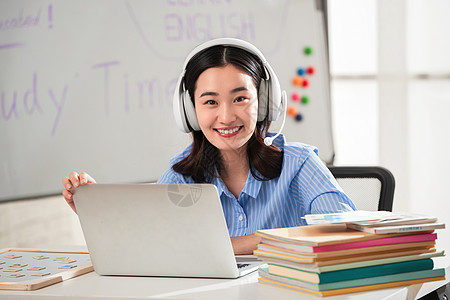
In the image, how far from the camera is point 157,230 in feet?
3.60

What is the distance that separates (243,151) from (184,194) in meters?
0.53

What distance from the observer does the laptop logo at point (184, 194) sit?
1.06 meters

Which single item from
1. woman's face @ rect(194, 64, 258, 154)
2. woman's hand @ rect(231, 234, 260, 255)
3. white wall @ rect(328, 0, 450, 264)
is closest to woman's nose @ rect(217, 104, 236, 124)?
woman's face @ rect(194, 64, 258, 154)

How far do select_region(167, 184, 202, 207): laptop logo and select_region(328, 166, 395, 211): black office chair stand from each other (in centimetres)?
81

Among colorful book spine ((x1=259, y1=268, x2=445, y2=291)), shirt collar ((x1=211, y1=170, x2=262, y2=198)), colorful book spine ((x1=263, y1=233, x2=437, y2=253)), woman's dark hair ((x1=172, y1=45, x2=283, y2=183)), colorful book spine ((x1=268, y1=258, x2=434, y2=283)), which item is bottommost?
colorful book spine ((x1=259, y1=268, x2=445, y2=291))

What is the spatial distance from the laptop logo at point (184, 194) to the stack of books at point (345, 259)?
5.4 inches

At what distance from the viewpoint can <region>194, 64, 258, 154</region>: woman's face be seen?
1422 millimetres

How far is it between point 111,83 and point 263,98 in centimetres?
101

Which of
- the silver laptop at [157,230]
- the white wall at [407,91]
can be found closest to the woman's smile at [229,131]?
the silver laptop at [157,230]

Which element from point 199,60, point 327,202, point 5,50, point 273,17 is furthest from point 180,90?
point 273,17

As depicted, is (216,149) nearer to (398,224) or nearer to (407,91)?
(398,224)

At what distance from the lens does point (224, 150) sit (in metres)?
1.58

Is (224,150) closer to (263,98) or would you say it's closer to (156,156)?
(263,98)

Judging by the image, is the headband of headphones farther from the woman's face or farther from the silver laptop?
the silver laptop
